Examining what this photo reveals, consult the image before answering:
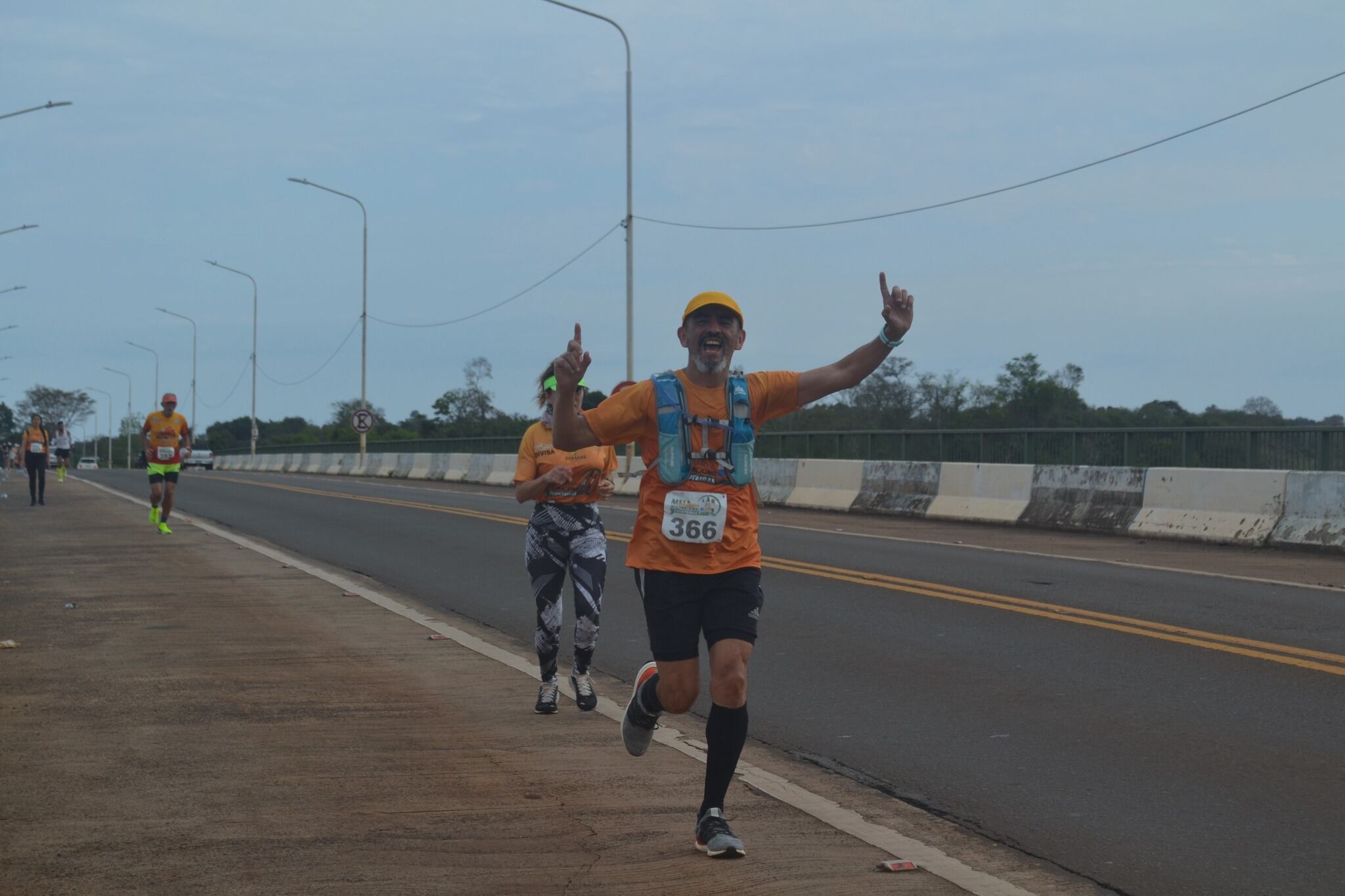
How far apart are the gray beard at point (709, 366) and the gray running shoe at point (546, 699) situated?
9.29ft

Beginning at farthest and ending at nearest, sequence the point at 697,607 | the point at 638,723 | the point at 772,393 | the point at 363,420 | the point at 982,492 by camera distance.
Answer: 1. the point at 363,420
2. the point at 982,492
3. the point at 638,723
4. the point at 772,393
5. the point at 697,607

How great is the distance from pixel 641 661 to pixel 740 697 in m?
4.45

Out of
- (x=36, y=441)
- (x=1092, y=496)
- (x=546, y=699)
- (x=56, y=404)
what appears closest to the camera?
(x=546, y=699)

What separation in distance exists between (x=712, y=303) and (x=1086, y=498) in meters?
15.4

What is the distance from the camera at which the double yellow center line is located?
8.92m

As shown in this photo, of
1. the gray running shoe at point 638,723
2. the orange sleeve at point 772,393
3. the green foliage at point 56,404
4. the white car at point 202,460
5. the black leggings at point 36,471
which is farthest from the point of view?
the green foliage at point 56,404

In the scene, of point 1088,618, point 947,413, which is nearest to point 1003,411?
point 947,413

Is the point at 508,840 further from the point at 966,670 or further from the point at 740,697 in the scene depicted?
the point at 966,670

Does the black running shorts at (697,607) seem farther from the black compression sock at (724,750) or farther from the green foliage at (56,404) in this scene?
the green foliage at (56,404)

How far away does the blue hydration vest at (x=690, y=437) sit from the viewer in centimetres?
516

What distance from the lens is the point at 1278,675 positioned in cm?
837

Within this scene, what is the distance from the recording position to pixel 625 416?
530 centimetres

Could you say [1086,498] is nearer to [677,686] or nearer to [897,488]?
[897,488]

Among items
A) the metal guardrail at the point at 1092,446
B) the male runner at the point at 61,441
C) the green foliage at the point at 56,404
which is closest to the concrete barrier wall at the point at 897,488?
the metal guardrail at the point at 1092,446
